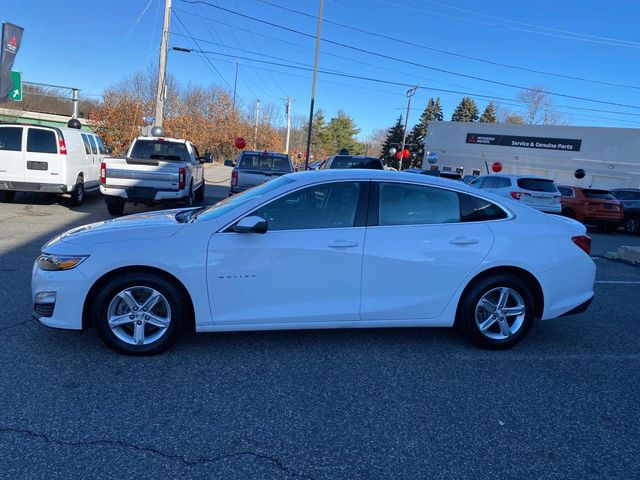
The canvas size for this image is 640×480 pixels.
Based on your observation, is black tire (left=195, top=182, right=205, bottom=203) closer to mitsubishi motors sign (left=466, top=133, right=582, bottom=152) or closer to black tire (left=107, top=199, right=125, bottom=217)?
black tire (left=107, top=199, right=125, bottom=217)

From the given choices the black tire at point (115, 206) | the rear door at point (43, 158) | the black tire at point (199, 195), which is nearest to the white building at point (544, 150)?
the black tire at point (199, 195)

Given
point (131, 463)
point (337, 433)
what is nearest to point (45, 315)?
point (131, 463)

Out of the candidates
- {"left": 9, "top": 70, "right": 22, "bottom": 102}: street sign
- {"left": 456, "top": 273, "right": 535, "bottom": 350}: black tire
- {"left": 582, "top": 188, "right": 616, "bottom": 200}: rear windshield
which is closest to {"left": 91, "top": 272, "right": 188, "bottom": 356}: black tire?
{"left": 456, "top": 273, "right": 535, "bottom": 350}: black tire

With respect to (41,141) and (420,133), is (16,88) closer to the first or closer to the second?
(41,141)

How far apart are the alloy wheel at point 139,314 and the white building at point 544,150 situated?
1179 inches

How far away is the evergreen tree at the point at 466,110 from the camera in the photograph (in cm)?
7631

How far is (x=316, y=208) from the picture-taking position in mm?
3943

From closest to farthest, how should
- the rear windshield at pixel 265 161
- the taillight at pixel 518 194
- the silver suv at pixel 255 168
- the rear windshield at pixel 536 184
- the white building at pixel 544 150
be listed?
the silver suv at pixel 255 168
the rear windshield at pixel 265 161
the taillight at pixel 518 194
the rear windshield at pixel 536 184
the white building at pixel 544 150

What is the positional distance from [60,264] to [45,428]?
1305mm

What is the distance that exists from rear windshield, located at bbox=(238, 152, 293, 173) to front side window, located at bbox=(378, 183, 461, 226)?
979 centimetres

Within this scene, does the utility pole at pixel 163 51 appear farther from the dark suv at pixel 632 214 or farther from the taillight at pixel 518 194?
the dark suv at pixel 632 214

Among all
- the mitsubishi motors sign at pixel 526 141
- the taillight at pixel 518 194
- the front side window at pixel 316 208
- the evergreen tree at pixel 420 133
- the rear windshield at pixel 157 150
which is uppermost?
the evergreen tree at pixel 420 133

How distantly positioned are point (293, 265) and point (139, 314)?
1278 mm

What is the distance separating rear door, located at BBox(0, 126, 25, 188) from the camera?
424 inches
